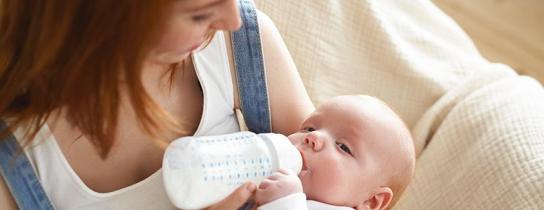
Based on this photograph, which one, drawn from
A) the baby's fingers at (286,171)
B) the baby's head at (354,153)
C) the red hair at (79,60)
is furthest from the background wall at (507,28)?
the red hair at (79,60)

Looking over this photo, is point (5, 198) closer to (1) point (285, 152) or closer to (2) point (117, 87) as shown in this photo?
(2) point (117, 87)

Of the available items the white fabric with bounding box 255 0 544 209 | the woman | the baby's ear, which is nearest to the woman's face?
the woman

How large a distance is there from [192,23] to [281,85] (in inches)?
12.7

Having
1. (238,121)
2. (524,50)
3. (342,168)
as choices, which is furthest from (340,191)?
(524,50)

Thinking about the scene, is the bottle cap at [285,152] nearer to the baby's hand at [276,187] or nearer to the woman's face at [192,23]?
the baby's hand at [276,187]

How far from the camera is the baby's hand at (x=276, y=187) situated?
958 mm

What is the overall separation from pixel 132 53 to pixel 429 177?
766mm

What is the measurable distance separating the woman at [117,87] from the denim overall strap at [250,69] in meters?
0.02

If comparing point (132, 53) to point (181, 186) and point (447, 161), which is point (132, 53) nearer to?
point (181, 186)

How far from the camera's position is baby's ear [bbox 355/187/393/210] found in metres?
1.12

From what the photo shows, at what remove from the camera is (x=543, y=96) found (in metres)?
1.45

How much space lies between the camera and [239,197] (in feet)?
3.14

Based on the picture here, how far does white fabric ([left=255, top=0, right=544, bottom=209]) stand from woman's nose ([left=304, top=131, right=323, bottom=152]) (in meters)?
0.38

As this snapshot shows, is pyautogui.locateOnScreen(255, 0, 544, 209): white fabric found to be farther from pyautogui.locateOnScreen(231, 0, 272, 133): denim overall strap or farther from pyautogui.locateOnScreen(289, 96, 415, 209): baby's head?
pyautogui.locateOnScreen(231, 0, 272, 133): denim overall strap
